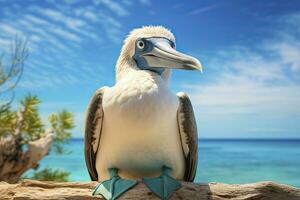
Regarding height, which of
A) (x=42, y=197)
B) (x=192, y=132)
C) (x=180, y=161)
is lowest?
(x=42, y=197)

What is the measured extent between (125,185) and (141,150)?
0.24 meters

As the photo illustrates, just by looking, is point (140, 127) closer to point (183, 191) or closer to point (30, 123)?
point (183, 191)

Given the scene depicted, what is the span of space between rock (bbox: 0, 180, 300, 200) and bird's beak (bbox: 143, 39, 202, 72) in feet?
2.54

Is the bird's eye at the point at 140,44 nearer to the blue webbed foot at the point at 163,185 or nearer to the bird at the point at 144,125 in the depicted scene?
the bird at the point at 144,125

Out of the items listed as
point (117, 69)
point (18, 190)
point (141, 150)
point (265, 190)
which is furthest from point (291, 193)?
point (18, 190)

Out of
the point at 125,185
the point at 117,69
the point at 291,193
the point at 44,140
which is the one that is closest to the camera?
the point at 125,185

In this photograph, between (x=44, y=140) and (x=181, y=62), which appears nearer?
(x=181, y=62)

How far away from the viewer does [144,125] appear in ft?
7.72

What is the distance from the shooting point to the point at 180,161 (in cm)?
262

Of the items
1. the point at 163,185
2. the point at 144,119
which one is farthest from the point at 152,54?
the point at 163,185

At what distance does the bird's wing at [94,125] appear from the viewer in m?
2.56

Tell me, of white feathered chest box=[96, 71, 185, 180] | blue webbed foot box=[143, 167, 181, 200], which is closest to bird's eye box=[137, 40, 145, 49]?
white feathered chest box=[96, 71, 185, 180]

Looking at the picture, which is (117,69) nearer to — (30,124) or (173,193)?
(173,193)

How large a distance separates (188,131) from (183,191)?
1.34 feet
